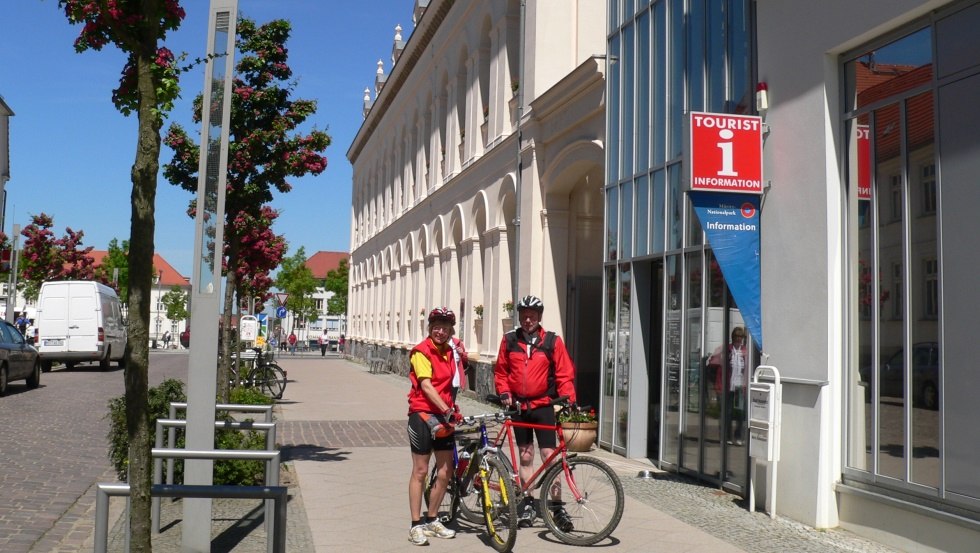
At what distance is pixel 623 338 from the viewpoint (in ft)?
43.8

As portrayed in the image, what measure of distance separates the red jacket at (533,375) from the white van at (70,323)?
982 inches

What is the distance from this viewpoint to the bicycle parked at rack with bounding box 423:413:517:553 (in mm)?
7151

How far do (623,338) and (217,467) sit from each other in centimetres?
631

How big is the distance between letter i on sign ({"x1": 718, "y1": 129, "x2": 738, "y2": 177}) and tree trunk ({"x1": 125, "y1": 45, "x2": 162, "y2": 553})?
5751 mm

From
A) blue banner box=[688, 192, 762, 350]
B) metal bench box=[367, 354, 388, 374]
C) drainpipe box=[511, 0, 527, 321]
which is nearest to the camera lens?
blue banner box=[688, 192, 762, 350]

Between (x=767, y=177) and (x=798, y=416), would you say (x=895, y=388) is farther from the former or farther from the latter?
(x=767, y=177)

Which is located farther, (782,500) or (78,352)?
(78,352)

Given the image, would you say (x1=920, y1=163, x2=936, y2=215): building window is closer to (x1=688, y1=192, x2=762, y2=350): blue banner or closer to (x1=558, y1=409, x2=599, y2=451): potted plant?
(x1=688, y1=192, x2=762, y2=350): blue banner

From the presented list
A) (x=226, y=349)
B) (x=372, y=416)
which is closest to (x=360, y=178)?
(x=372, y=416)

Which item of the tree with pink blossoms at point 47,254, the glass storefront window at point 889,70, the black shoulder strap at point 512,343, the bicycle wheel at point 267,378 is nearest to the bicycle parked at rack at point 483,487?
the black shoulder strap at point 512,343

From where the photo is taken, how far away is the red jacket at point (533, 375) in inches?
324

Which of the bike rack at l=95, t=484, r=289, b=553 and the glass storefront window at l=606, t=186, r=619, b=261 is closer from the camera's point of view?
the bike rack at l=95, t=484, r=289, b=553

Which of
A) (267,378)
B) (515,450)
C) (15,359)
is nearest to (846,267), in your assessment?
(515,450)

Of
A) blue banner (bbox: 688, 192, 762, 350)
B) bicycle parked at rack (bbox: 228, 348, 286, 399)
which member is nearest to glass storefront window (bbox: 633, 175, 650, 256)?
blue banner (bbox: 688, 192, 762, 350)
